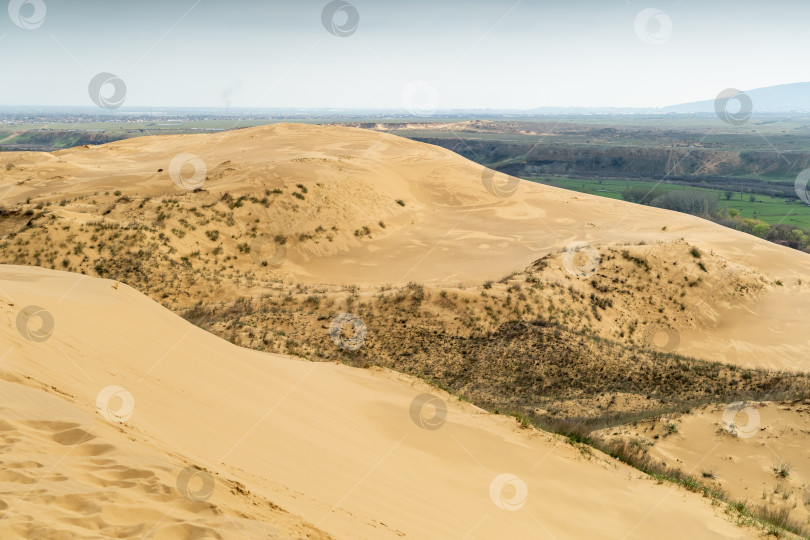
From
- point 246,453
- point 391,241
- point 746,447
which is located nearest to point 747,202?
point 391,241

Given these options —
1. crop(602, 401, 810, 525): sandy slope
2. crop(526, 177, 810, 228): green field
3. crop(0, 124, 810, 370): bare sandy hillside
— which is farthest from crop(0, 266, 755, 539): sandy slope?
crop(526, 177, 810, 228): green field

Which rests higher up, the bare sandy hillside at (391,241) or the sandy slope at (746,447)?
the bare sandy hillside at (391,241)

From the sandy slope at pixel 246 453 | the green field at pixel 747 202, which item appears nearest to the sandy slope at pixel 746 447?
the sandy slope at pixel 246 453

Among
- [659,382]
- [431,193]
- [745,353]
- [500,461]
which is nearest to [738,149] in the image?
[431,193]

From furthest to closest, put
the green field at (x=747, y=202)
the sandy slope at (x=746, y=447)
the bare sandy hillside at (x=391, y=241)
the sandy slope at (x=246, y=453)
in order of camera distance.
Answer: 1. the green field at (x=747, y=202)
2. the bare sandy hillside at (x=391, y=241)
3. the sandy slope at (x=746, y=447)
4. the sandy slope at (x=246, y=453)

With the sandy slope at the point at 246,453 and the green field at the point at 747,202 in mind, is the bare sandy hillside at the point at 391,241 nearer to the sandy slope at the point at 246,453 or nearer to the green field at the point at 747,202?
the sandy slope at the point at 246,453

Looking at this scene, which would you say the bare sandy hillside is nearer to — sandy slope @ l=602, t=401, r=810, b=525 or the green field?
sandy slope @ l=602, t=401, r=810, b=525

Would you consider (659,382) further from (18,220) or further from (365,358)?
(18,220)
